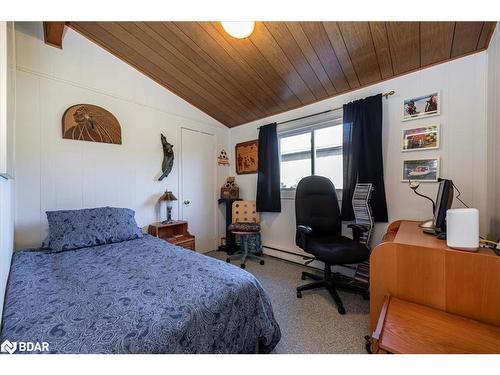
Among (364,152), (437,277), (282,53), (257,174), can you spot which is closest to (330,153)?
(364,152)

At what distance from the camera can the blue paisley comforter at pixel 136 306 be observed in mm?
740

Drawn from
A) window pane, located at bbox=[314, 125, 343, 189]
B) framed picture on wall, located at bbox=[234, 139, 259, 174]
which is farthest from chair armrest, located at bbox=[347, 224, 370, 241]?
framed picture on wall, located at bbox=[234, 139, 259, 174]

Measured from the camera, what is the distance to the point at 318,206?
222cm

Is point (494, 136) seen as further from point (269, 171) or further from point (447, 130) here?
point (269, 171)

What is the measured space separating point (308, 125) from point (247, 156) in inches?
45.3

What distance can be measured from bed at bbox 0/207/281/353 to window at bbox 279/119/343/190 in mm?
→ 1937

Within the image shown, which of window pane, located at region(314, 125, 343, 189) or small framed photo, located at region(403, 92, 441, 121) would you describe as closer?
small framed photo, located at region(403, 92, 441, 121)

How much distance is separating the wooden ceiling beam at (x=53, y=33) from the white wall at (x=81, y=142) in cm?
6

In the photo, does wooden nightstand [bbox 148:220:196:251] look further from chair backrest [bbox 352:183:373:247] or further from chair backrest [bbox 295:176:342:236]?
chair backrest [bbox 352:183:373:247]

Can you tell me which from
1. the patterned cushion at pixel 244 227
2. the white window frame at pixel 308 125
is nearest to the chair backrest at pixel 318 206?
the white window frame at pixel 308 125

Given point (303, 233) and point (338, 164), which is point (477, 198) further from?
point (303, 233)

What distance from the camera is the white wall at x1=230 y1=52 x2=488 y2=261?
171 cm
